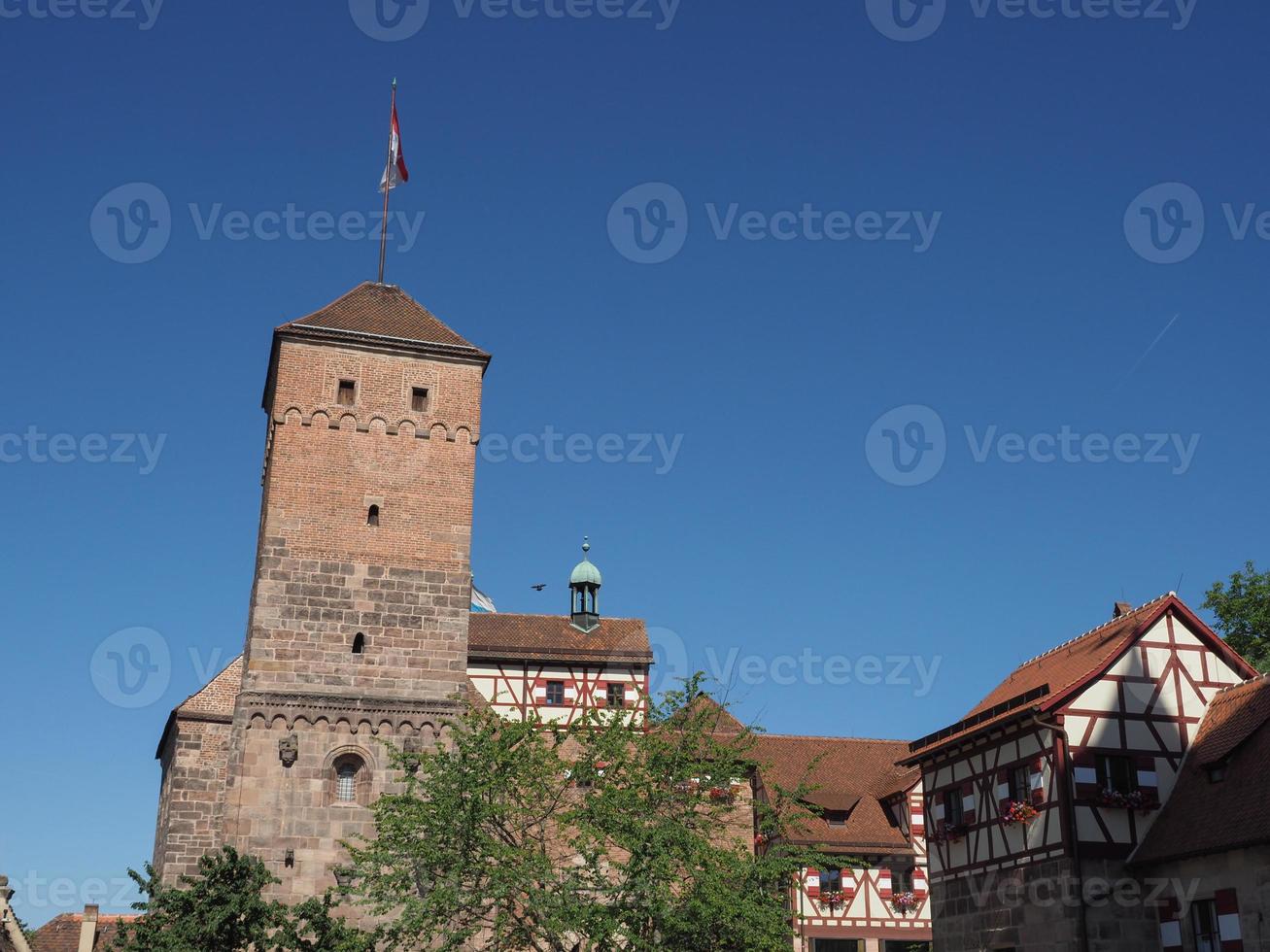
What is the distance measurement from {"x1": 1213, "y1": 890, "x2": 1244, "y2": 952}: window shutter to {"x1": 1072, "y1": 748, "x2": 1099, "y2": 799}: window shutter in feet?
9.82

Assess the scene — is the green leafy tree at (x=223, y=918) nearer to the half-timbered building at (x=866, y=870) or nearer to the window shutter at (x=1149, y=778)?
the window shutter at (x=1149, y=778)

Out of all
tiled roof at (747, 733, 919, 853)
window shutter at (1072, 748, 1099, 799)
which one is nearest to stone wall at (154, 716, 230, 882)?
tiled roof at (747, 733, 919, 853)

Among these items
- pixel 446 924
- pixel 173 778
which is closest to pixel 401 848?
pixel 446 924

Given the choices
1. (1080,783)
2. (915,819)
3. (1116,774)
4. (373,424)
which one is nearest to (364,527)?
(373,424)

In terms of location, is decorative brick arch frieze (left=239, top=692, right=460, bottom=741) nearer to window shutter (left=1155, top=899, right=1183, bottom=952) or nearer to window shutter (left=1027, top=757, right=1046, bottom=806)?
window shutter (left=1027, top=757, right=1046, bottom=806)

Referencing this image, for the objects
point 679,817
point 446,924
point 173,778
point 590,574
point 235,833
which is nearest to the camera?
point 446,924

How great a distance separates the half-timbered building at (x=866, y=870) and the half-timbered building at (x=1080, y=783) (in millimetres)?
9139

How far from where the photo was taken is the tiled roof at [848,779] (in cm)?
4000

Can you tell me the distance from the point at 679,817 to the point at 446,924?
15.4 feet

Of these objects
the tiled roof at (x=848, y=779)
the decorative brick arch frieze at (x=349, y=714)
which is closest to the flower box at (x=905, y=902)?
the tiled roof at (x=848, y=779)

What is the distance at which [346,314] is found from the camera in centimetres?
3291

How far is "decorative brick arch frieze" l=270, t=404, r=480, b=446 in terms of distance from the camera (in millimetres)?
31078

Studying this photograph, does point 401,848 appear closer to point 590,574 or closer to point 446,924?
point 446,924

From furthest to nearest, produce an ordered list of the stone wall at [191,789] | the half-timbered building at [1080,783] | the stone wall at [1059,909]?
the stone wall at [191,789], the half-timbered building at [1080,783], the stone wall at [1059,909]
